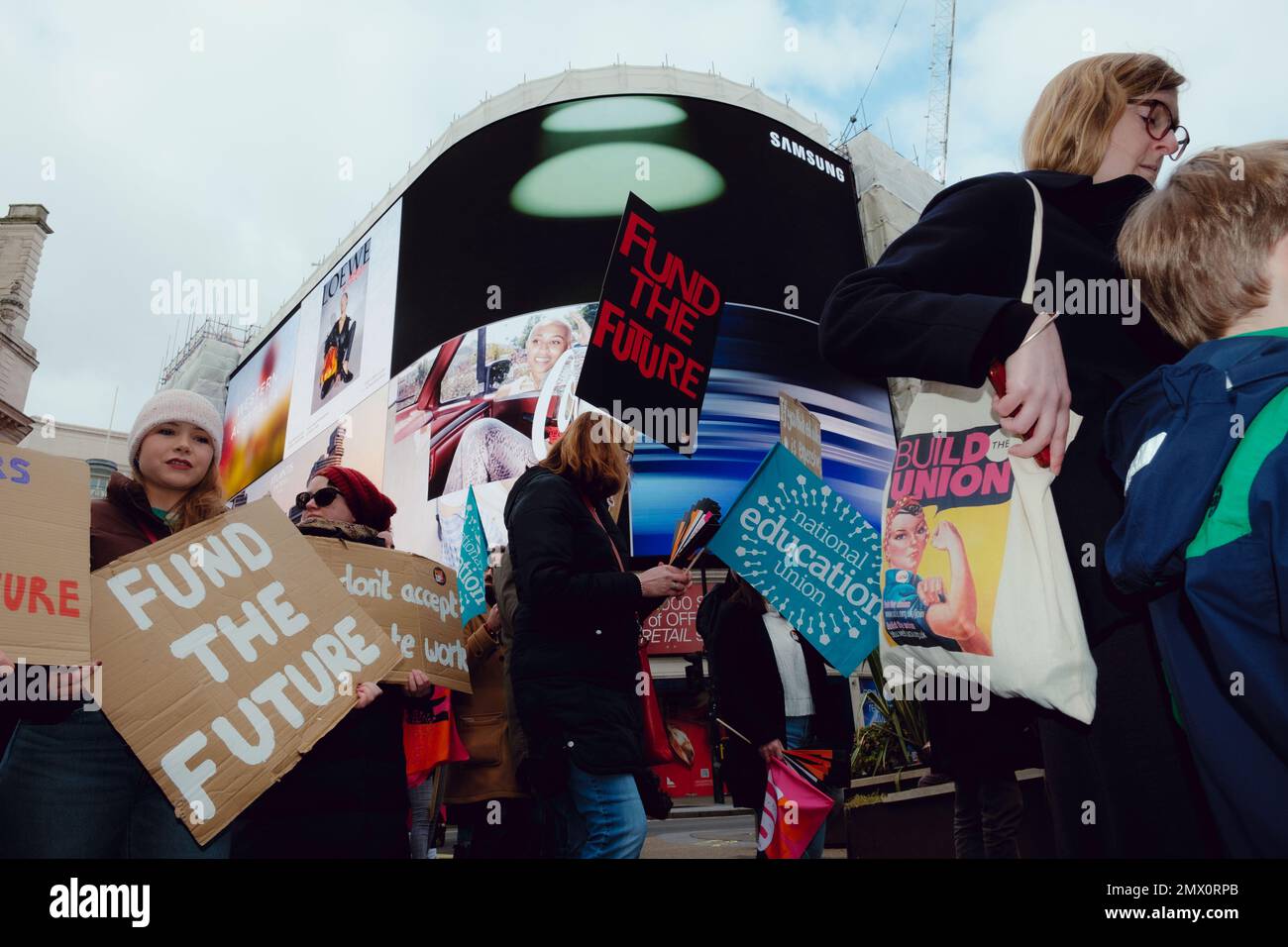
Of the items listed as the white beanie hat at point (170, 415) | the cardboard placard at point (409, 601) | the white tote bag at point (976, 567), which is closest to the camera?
the white tote bag at point (976, 567)

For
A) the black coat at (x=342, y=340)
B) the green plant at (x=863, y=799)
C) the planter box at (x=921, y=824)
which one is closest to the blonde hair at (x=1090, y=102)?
the planter box at (x=921, y=824)

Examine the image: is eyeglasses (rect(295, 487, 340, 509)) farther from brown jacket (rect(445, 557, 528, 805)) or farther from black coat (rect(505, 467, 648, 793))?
brown jacket (rect(445, 557, 528, 805))

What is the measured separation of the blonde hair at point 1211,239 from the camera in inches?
50.3

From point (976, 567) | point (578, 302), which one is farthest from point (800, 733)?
point (578, 302)

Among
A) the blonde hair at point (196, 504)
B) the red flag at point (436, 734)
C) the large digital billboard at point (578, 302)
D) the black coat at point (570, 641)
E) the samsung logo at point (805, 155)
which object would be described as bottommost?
the red flag at point (436, 734)

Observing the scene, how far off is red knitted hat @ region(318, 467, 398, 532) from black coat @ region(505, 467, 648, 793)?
1.92ft

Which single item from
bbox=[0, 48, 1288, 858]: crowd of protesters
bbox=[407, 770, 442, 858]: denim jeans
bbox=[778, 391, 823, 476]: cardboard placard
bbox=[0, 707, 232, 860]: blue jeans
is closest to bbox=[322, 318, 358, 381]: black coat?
bbox=[407, 770, 442, 858]: denim jeans

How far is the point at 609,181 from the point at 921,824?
15.5 metres

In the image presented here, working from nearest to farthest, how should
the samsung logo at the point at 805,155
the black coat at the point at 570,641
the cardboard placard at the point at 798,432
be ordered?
the black coat at the point at 570,641, the cardboard placard at the point at 798,432, the samsung logo at the point at 805,155

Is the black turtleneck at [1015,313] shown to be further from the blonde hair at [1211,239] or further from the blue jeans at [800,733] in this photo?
the blue jeans at [800,733]

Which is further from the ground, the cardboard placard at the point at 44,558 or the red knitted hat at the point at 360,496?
the red knitted hat at the point at 360,496

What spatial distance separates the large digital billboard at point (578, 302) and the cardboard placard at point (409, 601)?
11776 mm
